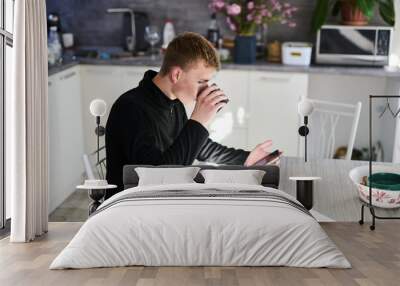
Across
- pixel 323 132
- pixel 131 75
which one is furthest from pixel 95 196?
pixel 323 132

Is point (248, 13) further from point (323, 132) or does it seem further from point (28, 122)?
point (28, 122)

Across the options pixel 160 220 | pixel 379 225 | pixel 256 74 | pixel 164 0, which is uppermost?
pixel 164 0

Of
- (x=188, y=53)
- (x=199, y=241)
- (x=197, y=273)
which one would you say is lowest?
(x=197, y=273)

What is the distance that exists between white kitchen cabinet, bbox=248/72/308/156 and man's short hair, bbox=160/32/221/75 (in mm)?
695

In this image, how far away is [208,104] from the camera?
596 cm

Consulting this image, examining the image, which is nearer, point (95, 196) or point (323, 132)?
point (95, 196)

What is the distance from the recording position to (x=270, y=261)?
445 cm

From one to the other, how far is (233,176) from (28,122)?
1.43 meters

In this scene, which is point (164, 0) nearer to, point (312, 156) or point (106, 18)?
point (106, 18)

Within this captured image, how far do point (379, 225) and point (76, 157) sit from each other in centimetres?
228

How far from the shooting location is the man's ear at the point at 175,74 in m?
5.73

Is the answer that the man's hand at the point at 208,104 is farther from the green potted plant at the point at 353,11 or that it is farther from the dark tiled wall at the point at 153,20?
the green potted plant at the point at 353,11

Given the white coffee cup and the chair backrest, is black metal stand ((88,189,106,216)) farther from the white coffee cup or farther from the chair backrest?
→ the white coffee cup

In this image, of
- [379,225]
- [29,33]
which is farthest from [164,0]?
[379,225]
